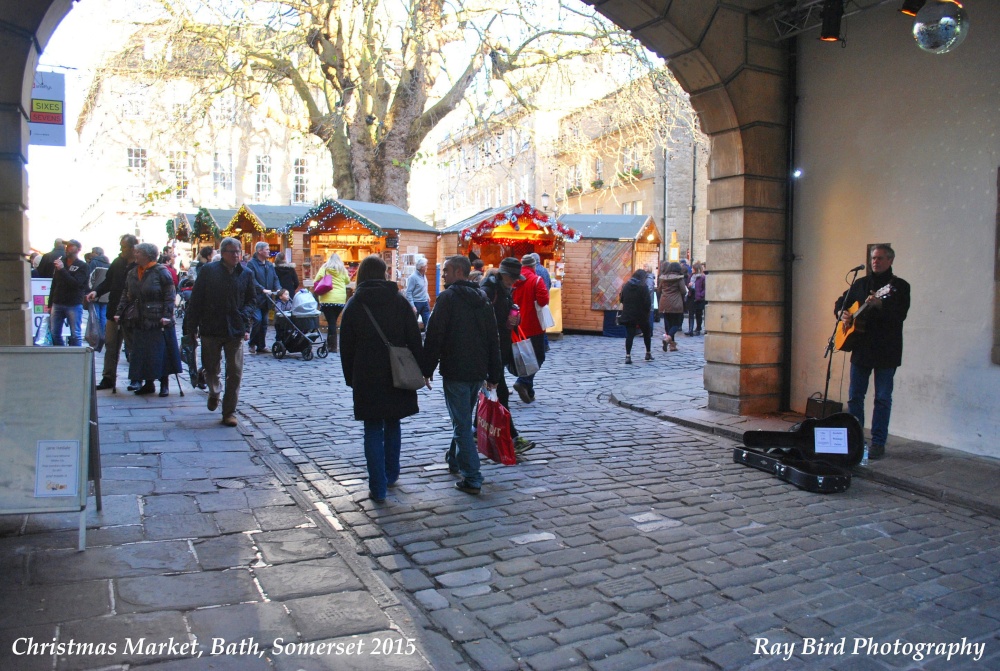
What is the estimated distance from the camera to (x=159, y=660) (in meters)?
3.25

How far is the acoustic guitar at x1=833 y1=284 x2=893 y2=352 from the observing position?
6648 mm

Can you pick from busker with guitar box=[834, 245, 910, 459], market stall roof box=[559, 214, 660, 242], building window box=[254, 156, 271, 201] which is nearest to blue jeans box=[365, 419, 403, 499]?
busker with guitar box=[834, 245, 910, 459]

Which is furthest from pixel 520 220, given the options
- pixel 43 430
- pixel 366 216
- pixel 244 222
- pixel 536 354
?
pixel 43 430

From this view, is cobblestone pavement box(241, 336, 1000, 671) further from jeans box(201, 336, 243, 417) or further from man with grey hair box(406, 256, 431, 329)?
man with grey hair box(406, 256, 431, 329)

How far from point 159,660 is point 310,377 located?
28.6 feet

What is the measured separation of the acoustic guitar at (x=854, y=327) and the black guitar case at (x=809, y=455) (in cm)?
81

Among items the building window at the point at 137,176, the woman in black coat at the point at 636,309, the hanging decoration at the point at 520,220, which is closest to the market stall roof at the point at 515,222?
the hanging decoration at the point at 520,220

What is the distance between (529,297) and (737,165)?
8.85 feet

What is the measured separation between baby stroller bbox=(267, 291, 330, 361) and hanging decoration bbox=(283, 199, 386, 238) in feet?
14.3

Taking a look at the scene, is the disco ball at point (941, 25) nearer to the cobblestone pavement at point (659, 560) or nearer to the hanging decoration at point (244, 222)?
the cobblestone pavement at point (659, 560)

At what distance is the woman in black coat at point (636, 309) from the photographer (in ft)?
46.5

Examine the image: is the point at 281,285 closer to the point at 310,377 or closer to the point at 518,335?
the point at 310,377

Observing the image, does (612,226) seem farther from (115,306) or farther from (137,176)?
(137,176)

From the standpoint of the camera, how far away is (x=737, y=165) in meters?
8.70
